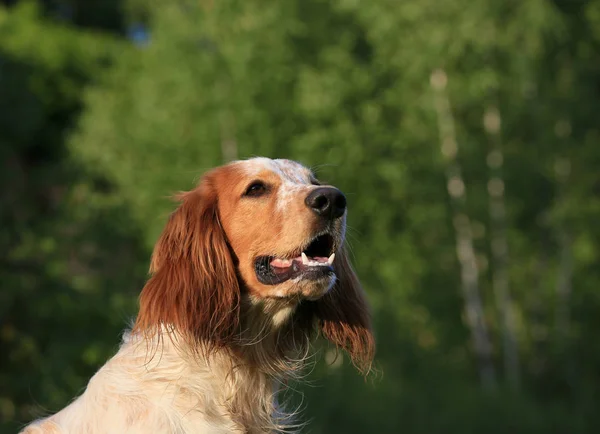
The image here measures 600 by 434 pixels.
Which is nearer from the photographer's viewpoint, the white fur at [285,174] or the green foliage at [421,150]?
the white fur at [285,174]

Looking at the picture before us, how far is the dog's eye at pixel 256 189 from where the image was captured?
4660mm

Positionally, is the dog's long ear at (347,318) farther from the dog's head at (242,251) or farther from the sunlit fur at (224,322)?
the dog's head at (242,251)

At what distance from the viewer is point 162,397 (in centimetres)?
412

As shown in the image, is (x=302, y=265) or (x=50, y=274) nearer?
(x=302, y=265)

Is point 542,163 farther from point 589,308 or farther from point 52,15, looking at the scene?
point 52,15

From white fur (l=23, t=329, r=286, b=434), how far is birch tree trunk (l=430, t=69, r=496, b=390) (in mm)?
13940

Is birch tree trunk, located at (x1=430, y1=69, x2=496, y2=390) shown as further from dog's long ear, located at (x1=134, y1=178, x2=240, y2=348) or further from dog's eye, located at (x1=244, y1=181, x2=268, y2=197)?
dog's long ear, located at (x1=134, y1=178, x2=240, y2=348)

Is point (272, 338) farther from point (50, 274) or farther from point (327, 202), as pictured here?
point (50, 274)

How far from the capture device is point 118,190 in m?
20.4

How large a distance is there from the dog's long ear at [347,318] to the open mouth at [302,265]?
0.85 ft

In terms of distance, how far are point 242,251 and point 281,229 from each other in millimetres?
265

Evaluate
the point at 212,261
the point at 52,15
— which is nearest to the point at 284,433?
the point at 212,261

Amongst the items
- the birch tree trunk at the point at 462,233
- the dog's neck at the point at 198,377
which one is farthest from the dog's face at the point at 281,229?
the birch tree trunk at the point at 462,233

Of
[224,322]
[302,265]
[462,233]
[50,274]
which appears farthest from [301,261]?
[462,233]
